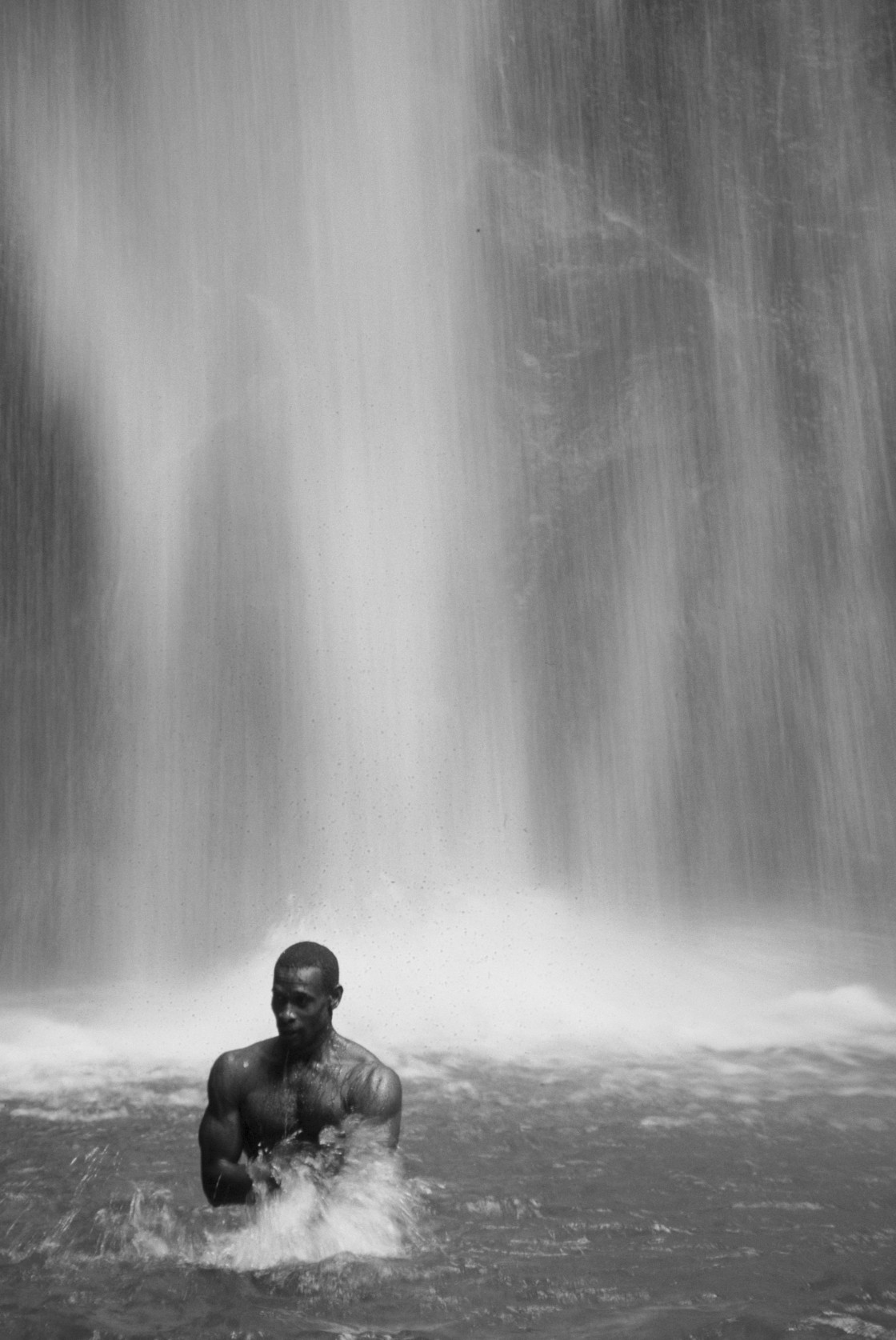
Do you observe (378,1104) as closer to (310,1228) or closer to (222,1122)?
(310,1228)

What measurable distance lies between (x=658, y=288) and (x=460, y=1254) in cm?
1738

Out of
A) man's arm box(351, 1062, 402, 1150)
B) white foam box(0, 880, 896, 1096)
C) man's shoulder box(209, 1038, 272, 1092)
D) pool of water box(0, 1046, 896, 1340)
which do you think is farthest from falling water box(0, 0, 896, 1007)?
man's arm box(351, 1062, 402, 1150)

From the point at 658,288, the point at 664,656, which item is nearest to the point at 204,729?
the point at 664,656

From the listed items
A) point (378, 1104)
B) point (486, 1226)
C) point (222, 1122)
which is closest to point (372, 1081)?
point (378, 1104)

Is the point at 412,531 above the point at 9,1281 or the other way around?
above

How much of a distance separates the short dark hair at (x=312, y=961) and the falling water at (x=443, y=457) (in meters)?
12.6

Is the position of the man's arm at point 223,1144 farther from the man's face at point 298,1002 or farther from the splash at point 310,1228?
the man's face at point 298,1002

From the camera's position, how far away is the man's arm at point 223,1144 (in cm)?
490

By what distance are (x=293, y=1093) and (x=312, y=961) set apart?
1.88ft

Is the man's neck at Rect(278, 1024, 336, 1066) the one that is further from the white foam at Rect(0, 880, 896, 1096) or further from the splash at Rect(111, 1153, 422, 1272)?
the white foam at Rect(0, 880, 896, 1096)

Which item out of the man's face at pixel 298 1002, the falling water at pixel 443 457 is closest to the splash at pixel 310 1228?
the man's face at pixel 298 1002

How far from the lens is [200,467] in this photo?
19.0 meters

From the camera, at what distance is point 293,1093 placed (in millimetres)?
4984

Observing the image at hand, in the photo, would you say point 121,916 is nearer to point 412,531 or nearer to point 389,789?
point 389,789
